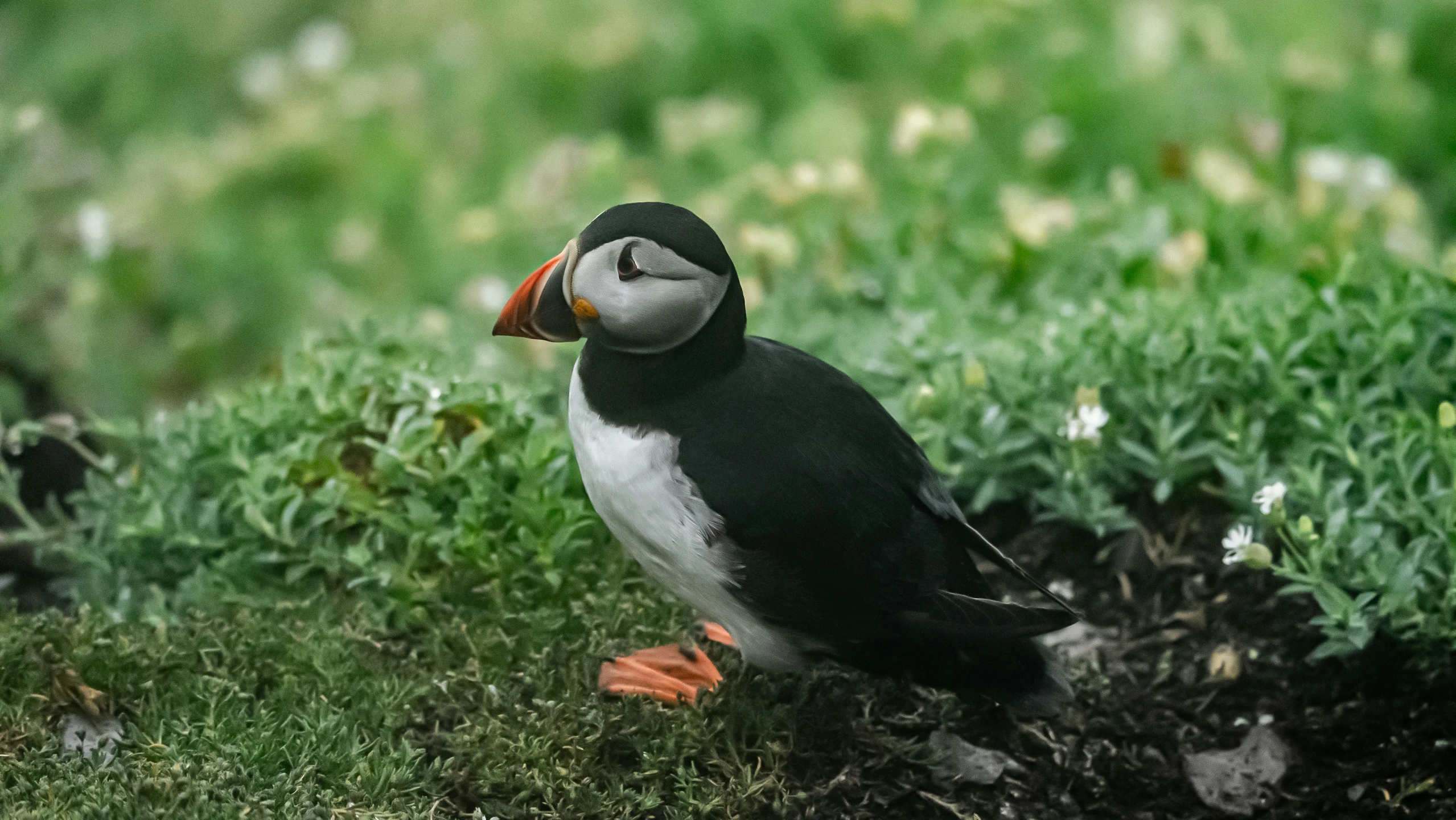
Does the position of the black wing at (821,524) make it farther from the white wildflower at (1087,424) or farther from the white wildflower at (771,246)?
the white wildflower at (771,246)

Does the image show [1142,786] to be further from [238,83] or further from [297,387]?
[238,83]

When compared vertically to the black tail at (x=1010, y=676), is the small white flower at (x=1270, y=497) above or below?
above

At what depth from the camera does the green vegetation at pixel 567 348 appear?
2500 millimetres

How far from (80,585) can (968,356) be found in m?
2.07

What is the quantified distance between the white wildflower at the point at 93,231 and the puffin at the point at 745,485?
2.15m

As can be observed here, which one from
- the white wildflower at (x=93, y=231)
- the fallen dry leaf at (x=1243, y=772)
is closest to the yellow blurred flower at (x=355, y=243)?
the white wildflower at (x=93, y=231)

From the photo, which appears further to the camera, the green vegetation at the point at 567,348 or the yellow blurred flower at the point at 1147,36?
the yellow blurred flower at the point at 1147,36

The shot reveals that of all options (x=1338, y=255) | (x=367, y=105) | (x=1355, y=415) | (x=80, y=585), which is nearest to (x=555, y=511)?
(x=80, y=585)

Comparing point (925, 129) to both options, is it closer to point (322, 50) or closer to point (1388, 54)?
point (1388, 54)

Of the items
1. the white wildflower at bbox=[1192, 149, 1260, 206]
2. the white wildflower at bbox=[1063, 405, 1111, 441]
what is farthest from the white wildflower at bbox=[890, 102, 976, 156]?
the white wildflower at bbox=[1063, 405, 1111, 441]

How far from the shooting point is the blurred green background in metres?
4.05

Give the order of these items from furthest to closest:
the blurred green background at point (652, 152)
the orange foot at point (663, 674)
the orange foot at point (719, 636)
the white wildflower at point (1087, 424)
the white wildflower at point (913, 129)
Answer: the white wildflower at point (913, 129) < the blurred green background at point (652, 152) < the white wildflower at point (1087, 424) < the orange foot at point (719, 636) < the orange foot at point (663, 674)

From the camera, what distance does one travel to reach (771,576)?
226 cm

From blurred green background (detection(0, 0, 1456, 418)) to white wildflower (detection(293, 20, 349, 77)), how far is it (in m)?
0.02
